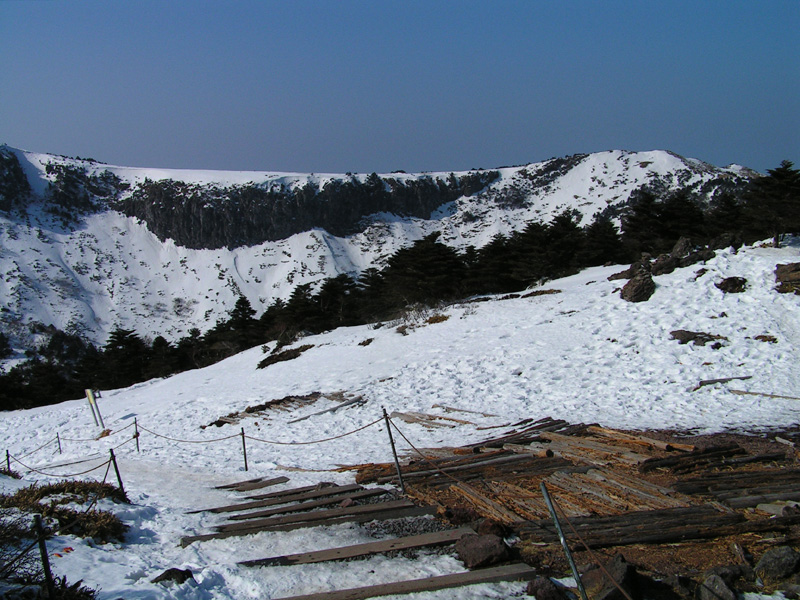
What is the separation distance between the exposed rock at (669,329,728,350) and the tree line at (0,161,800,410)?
8.81 meters

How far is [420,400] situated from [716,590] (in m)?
13.3

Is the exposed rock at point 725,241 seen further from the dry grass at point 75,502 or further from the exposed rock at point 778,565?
the dry grass at point 75,502

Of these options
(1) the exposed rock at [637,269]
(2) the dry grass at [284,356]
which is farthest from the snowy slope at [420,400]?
(2) the dry grass at [284,356]

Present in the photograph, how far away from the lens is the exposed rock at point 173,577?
17.1 feet

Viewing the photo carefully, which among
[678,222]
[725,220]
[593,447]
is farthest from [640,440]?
[678,222]

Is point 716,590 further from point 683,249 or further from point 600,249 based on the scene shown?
point 600,249

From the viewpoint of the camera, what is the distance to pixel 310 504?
8.12 meters

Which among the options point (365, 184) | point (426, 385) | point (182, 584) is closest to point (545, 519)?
point (182, 584)

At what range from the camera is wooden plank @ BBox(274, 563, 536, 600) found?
15.8 ft

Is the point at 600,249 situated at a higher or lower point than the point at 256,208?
lower

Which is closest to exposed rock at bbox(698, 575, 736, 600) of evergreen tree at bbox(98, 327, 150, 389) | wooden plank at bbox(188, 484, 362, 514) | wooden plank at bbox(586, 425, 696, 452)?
wooden plank at bbox(586, 425, 696, 452)

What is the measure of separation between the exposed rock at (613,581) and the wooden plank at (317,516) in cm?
330

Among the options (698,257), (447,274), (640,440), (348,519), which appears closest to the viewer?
(348,519)

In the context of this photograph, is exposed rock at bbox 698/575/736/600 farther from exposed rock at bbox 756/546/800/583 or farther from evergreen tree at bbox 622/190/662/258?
evergreen tree at bbox 622/190/662/258
